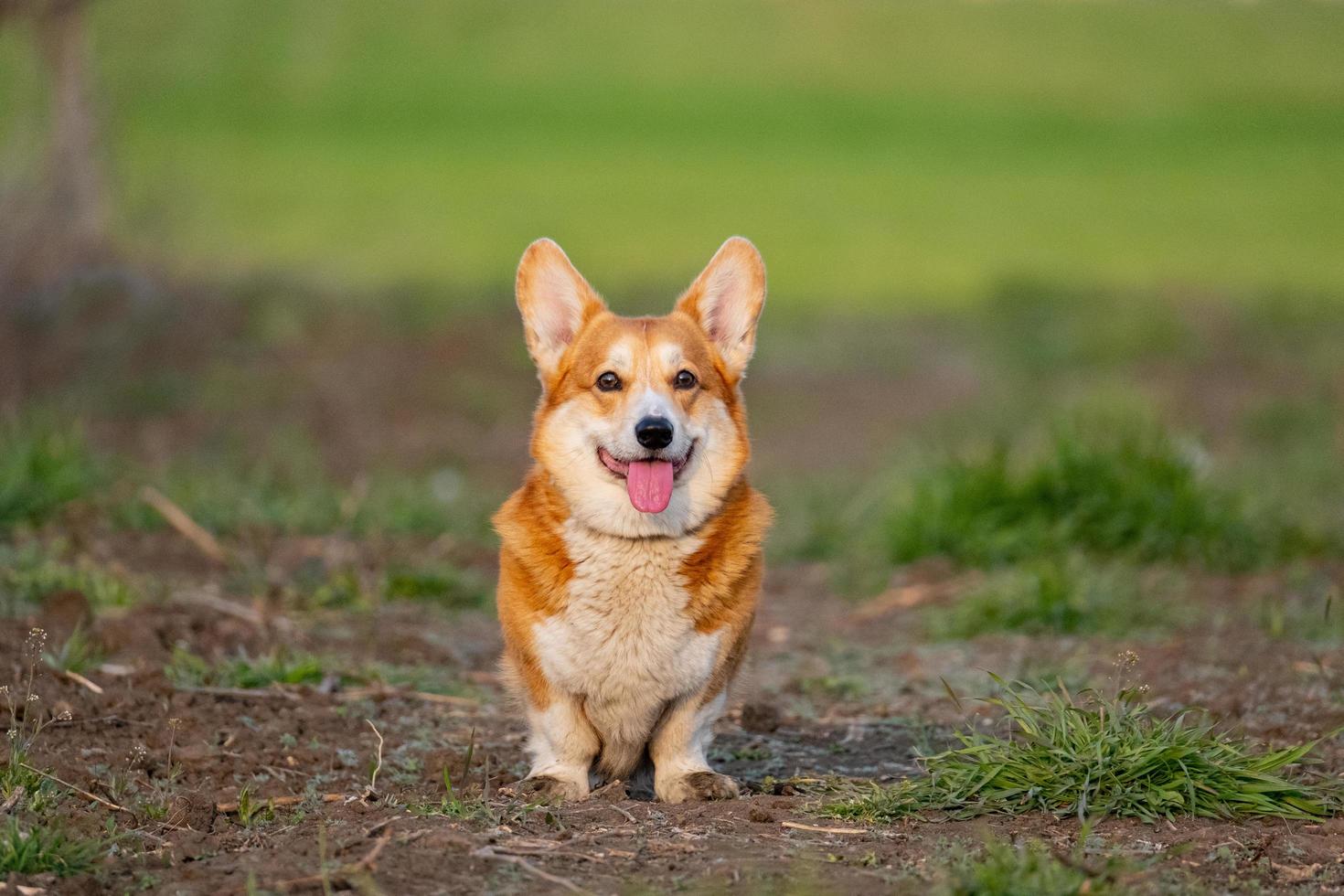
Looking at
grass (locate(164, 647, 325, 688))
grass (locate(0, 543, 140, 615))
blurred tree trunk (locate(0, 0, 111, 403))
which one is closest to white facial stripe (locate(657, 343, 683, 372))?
grass (locate(164, 647, 325, 688))

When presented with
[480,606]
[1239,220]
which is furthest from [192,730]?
[1239,220]

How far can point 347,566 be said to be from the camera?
6855 millimetres

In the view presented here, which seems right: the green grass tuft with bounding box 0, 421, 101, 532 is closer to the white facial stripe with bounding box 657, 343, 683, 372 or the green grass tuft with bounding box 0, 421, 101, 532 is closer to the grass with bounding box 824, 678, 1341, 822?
the white facial stripe with bounding box 657, 343, 683, 372

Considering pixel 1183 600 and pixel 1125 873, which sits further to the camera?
pixel 1183 600

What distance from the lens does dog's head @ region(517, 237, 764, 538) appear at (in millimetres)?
4438

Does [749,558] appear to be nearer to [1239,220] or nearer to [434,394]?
[434,394]

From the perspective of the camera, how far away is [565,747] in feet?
14.5

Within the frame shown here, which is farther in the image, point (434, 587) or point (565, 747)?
point (434, 587)

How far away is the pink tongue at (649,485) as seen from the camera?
4.38 metres

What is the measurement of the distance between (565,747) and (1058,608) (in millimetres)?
2799

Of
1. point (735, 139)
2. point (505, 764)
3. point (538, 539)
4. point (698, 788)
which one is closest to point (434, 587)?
point (505, 764)

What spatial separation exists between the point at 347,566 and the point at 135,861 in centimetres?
316

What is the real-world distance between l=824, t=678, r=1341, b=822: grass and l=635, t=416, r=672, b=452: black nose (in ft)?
3.61

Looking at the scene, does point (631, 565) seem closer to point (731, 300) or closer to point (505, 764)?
point (505, 764)
